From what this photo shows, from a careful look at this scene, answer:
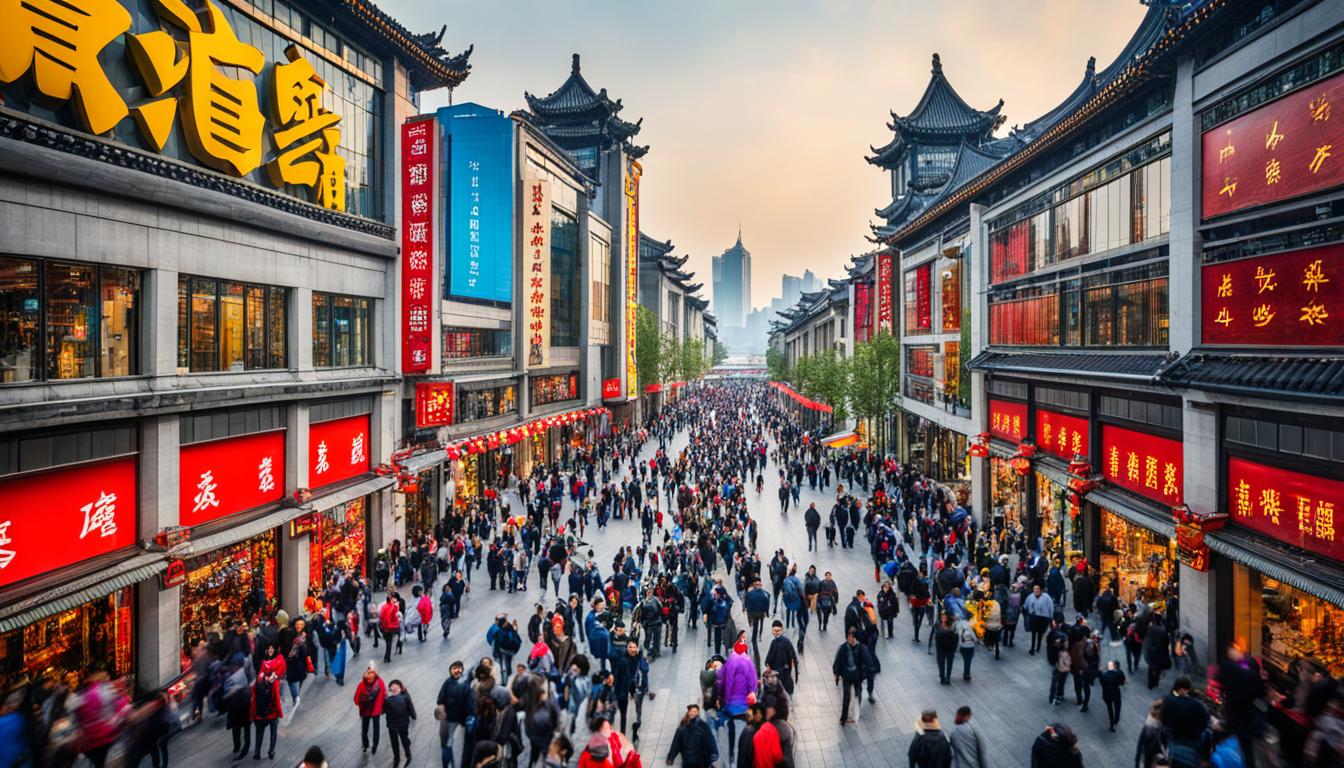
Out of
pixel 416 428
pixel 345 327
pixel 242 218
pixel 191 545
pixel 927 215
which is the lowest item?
pixel 191 545

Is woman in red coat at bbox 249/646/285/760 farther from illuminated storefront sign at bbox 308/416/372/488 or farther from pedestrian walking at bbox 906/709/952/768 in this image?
pedestrian walking at bbox 906/709/952/768

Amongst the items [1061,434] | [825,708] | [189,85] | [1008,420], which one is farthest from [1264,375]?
[189,85]

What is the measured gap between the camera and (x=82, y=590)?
10.4m

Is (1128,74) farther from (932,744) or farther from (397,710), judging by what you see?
(397,710)

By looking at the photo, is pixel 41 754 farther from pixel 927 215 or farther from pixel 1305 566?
pixel 927 215

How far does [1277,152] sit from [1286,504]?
5.61m

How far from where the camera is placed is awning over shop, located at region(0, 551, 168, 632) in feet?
31.0

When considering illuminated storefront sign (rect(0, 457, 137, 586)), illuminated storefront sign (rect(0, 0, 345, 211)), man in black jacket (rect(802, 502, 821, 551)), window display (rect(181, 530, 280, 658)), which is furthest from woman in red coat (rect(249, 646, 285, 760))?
man in black jacket (rect(802, 502, 821, 551))

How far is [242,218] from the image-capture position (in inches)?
565

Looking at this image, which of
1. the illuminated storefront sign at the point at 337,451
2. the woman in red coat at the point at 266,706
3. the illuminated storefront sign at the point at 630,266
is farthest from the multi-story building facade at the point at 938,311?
the woman in red coat at the point at 266,706

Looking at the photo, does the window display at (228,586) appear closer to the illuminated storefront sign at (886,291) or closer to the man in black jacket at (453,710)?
the man in black jacket at (453,710)

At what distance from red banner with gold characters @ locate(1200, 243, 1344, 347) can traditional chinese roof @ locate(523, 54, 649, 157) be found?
40.6m

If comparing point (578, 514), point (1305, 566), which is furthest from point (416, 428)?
point (1305, 566)

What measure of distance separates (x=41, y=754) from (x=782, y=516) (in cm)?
2178
